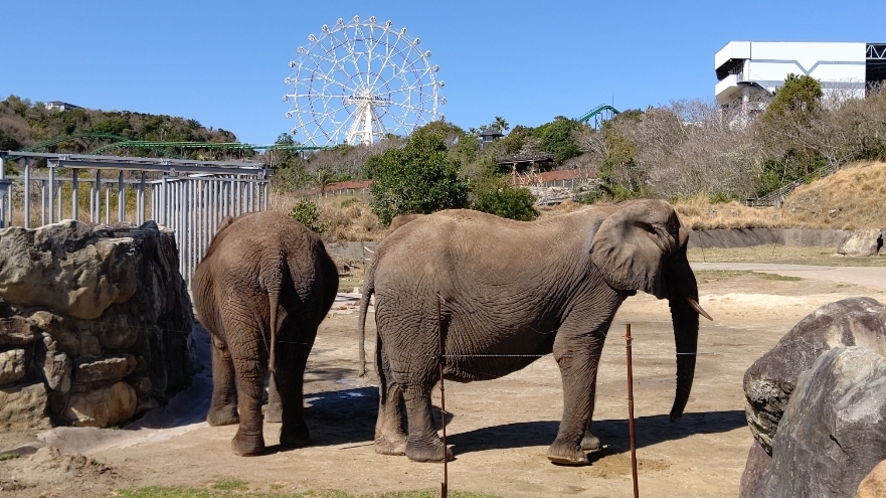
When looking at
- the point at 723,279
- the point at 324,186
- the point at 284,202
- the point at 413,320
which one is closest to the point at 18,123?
the point at 324,186

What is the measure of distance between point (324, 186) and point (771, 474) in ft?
191

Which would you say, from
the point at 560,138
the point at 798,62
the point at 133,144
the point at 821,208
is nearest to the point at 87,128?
the point at 133,144

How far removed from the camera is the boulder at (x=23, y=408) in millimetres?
9312

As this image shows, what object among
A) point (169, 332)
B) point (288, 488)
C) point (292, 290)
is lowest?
point (288, 488)

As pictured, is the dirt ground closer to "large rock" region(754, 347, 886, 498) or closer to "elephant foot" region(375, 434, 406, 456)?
"elephant foot" region(375, 434, 406, 456)

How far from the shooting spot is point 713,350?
16.1 meters

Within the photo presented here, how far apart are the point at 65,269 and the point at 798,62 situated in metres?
88.0

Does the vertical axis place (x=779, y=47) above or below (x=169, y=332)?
above

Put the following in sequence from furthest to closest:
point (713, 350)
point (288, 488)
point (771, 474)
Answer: point (713, 350)
point (288, 488)
point (771, 474)

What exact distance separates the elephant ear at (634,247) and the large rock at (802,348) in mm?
3384

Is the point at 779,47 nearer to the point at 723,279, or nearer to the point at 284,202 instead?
the point at 284,202

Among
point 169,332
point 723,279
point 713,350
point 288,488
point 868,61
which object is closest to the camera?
point 288,488

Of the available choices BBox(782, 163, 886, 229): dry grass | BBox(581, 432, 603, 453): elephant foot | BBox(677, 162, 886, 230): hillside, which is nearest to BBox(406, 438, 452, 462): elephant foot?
BBox(581, 432, 603, 453): elephant foot

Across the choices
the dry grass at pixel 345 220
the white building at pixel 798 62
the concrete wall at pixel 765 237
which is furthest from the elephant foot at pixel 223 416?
the white building at pixel 798 62
